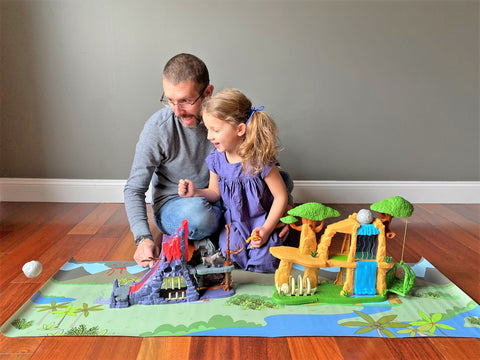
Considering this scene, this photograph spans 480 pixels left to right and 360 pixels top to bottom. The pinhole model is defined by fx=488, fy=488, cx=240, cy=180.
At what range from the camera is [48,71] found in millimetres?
2371

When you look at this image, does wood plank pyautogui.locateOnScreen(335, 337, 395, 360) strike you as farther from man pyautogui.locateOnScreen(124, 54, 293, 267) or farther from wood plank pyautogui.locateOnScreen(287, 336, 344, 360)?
man pyautogui.locateOnScreen(124, 54, 293, 267)

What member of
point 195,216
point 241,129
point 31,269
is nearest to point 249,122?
point 241,129

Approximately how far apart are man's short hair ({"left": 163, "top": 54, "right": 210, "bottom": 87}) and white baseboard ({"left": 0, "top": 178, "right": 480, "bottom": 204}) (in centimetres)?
105

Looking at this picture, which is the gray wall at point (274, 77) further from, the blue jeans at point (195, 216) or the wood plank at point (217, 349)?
the wood plank at point (217, 349)

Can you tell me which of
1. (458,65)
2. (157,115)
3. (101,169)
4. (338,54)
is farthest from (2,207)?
(458,65)

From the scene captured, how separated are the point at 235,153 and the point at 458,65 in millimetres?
1482

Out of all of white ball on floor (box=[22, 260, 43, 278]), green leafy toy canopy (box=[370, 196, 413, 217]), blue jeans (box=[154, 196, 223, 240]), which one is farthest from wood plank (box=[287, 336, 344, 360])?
white ball on floor (box=[22, 260, 43, 278])

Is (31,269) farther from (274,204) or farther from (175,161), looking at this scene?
(274,204)

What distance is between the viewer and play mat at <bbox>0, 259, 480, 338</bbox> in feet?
3.91

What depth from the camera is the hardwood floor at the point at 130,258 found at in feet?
3.62

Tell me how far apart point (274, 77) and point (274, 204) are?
3.32 feet

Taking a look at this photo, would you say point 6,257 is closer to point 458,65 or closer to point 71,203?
point 71,203

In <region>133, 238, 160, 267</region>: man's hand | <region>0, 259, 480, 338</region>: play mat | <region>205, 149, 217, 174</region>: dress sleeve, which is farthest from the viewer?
<region>205, 149, 217, 174</region>: dress sleeve

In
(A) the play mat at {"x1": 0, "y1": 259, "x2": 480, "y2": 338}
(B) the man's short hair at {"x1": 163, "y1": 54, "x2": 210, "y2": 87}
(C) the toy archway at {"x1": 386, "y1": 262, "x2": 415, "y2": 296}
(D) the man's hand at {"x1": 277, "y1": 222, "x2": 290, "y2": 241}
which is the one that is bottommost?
(A) the play mat at {"x1": 0, "y1": 259, "x2": 480, "y2": 338}
